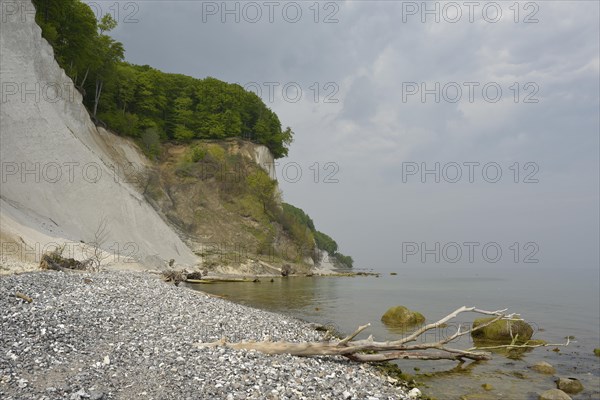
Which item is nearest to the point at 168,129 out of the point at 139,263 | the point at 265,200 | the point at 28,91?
the point at 265,200

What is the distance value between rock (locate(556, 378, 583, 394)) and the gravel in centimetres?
599

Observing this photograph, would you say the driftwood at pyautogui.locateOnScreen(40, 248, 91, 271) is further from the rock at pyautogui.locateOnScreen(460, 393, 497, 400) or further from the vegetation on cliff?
the vegetation on cliff

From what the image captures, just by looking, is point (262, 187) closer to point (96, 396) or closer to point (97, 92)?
point (97, 92)

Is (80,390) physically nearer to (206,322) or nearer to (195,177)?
(206,322)

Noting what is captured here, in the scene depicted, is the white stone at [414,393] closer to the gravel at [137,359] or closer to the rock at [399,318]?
the gravel at [137,359]

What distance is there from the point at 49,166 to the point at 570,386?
124 feet

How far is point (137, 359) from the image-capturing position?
8820 mm

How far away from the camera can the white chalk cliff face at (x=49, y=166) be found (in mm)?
30516

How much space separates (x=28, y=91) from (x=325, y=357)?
36073 mm

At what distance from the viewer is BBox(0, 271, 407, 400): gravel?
24.9 feet

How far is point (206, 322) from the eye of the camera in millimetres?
13000

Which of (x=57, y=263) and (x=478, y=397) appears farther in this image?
(x=57, y=263)

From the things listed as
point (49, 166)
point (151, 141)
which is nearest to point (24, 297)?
point (49, 166)

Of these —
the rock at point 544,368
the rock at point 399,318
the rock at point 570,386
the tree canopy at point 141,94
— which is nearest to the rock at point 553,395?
the rock at point 570,386
